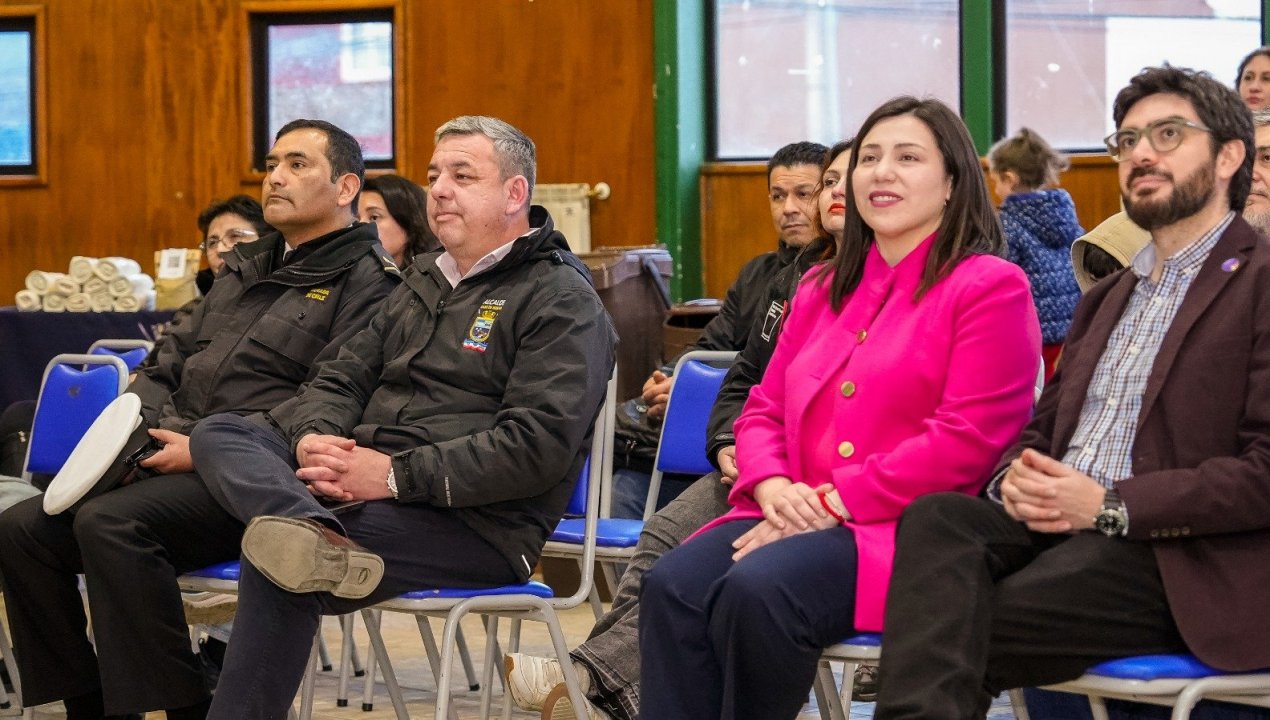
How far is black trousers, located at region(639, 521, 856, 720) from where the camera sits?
2133 mm

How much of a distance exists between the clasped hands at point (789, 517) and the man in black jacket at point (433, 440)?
→ 58 cm

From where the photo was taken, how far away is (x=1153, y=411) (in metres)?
2.13

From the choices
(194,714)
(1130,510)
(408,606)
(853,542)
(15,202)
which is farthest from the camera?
(15,202)

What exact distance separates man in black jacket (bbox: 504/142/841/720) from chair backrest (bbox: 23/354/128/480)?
60.4 inches

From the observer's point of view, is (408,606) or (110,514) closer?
(408,606)

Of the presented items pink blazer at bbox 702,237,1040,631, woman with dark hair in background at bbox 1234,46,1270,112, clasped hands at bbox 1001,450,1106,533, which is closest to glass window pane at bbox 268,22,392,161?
woman with dark hair in background at bbox 1234,46,1270,112

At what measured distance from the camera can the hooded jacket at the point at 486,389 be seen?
2787mm

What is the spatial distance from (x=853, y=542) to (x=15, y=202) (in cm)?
698

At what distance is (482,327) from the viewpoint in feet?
9.80

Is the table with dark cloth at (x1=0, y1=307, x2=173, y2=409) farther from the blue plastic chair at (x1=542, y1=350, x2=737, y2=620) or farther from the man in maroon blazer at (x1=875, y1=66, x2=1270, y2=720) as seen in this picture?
the man in maroon blazer at (x1=875, y1=66, x2=1270, y2=720)

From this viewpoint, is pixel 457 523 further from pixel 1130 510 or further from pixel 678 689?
pixel 1130 510

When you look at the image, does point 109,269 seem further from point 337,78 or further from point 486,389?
point 486,389

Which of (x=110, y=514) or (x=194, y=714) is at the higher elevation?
(x=110, y=514)

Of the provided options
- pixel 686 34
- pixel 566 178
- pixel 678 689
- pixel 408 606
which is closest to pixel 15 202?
pixel 566 178
